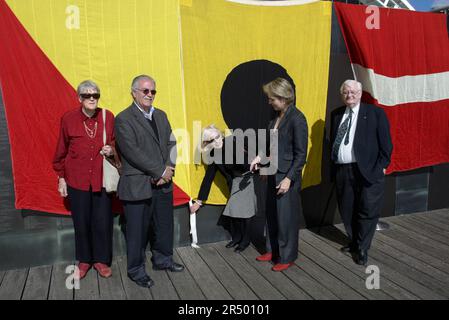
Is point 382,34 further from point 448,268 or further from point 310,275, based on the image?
point 310,275

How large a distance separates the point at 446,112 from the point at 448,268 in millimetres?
2077

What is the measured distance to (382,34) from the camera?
3.70m

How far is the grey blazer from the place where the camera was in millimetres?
2498

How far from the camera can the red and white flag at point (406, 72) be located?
3.63 metres

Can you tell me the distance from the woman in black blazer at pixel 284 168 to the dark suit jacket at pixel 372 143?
1.79 ft

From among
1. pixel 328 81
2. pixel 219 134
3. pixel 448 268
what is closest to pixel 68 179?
pixel 219 134

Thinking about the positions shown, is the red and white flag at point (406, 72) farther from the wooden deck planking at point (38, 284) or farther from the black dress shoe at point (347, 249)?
the wooden deck planking at point (38, 284)

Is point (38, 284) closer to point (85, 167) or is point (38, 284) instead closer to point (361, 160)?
point (85, 167)

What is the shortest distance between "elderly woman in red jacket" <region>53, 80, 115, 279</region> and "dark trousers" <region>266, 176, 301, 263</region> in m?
1.33

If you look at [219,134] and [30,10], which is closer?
[30,10]

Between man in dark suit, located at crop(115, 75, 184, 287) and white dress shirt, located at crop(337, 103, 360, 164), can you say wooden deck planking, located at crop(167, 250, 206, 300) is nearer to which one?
man in dark suit, located at crop(115, 75, 184, 287)

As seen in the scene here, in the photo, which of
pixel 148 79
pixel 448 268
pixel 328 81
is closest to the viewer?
pixel 148 79

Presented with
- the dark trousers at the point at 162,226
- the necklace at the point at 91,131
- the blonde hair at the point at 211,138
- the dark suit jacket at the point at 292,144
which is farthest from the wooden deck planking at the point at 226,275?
the necklace at the point at 91,131

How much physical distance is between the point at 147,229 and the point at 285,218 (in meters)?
1.11
